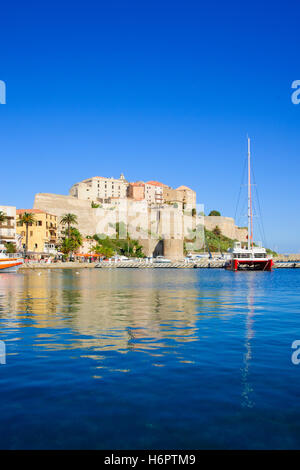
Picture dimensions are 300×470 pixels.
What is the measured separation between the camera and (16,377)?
7.68 metres

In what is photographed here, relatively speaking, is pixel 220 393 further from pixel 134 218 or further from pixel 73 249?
pixel 134 218

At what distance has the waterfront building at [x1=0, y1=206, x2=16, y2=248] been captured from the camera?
8309 cm

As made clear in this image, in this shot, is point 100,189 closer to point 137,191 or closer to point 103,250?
point 137,191

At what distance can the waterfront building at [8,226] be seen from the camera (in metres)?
83.1

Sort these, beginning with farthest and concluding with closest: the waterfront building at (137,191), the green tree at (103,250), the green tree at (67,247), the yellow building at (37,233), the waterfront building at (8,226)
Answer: the waterfront building at (137,191), the green tree at (103,250), the green tree at (67,247), the yellow building at (37,233), the waterfront building at (8,226)

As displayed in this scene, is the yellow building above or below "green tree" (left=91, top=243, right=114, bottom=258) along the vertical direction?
above

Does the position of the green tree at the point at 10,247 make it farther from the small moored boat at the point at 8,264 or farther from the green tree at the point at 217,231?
the green tree at the point at 217,231

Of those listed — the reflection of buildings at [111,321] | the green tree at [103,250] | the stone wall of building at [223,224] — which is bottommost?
the reflection of buildings at [111,321]

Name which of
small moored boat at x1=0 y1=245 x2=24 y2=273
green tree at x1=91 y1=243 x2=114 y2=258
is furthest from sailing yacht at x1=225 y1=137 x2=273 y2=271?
green tree at x1=91 y1=243 x2=114 y2=258

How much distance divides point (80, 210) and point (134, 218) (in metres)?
15.6

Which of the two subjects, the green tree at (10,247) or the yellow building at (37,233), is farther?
the yellow building at (37,233)

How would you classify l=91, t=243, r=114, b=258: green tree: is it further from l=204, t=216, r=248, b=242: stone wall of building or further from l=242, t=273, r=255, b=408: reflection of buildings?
l=242, t=273, r=255, b=408: reflection of buildings

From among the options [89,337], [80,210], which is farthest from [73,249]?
[89,337]

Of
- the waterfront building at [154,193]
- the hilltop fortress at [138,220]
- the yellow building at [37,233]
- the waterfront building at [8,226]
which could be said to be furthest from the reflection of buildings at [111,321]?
the waterfront building at [154,193]
